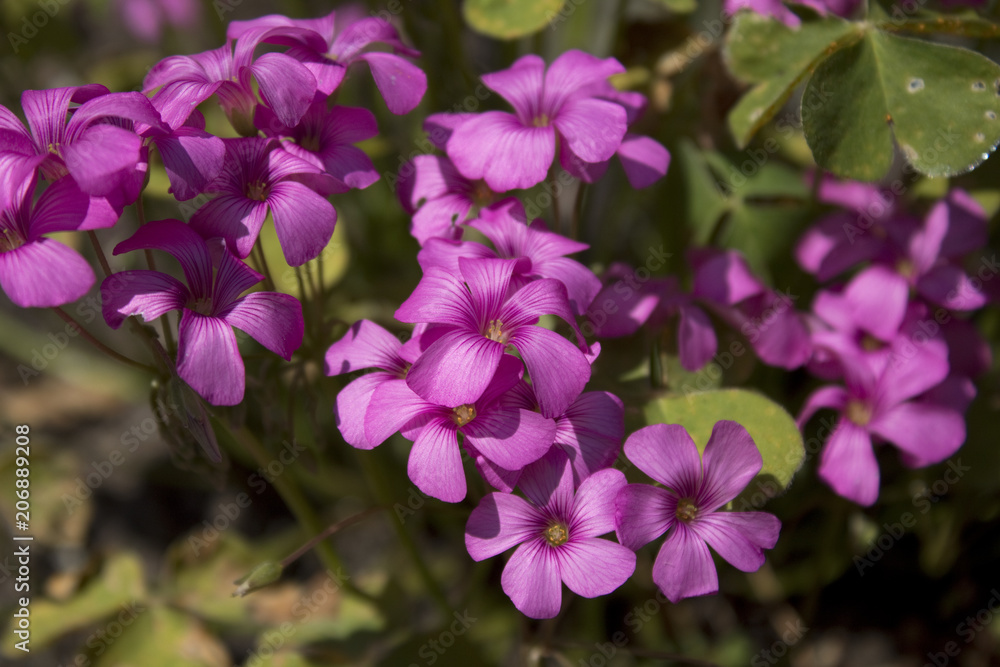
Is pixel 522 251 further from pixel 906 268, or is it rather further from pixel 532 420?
pixel 906 268

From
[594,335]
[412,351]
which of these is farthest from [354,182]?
[594,335]

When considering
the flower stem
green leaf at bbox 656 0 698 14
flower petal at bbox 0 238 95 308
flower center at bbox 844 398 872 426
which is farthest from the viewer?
green leaf at bbox 656 0 698 14

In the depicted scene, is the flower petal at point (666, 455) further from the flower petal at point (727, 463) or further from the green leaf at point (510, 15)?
the green leaf at point (510, 15)

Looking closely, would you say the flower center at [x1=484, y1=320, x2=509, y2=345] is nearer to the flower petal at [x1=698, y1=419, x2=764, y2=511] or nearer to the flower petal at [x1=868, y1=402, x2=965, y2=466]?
the flower petal at [x1=698, y1=419, x2=764, y2=511]

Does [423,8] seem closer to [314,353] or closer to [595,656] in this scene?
[314,353]

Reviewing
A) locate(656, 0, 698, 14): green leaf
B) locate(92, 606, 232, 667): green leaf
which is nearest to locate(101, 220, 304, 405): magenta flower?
locate(92, 606, 232, 667): green leaf

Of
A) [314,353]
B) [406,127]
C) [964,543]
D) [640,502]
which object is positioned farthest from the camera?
[406,127]

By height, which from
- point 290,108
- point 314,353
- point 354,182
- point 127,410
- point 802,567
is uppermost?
point 290,108
